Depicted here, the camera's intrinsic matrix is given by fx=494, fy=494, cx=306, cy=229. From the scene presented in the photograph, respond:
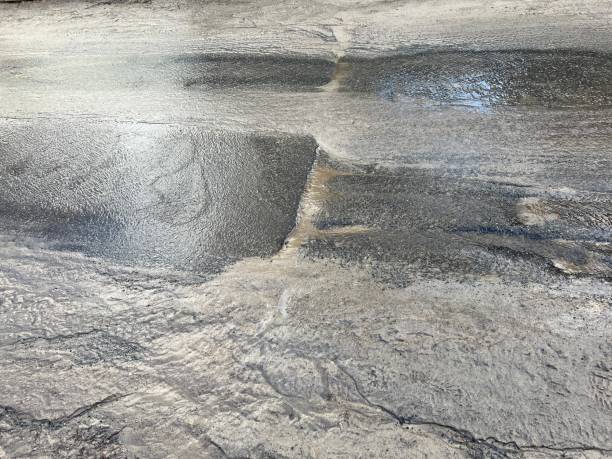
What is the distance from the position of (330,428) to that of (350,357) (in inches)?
14.5

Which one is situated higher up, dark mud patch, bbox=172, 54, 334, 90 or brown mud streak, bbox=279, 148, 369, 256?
dark mud patch, bbox=172, 54, 334, 90

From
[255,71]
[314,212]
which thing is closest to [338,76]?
[255,71]

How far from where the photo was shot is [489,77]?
432cm

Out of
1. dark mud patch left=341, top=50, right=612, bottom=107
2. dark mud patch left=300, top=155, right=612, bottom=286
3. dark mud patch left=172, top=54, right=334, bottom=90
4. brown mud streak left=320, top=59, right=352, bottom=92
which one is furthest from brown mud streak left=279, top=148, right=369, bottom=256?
dark mud patch left=172, top=54, right=334, bottom=90

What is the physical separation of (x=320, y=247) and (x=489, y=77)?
2.49 meters

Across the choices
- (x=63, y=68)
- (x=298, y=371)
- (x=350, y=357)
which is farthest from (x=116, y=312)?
(x=63, y=68)

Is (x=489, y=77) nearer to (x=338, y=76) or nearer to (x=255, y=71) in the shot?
(x=338, y=76)

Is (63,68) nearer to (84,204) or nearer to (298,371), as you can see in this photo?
(84,204)

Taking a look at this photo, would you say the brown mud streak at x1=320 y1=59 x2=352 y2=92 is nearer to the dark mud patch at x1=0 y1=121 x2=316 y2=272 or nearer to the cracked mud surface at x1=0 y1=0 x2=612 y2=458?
the cracked mud surface at x1=0 y1=0 x2=612 y2=458

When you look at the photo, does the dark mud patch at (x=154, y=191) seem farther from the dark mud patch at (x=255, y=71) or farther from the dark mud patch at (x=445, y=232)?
the dark mud patch at (x=255, y=71)

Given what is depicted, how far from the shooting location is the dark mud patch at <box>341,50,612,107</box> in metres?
4.02

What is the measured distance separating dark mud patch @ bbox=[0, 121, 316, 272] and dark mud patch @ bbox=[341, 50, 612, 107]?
1.16 meters

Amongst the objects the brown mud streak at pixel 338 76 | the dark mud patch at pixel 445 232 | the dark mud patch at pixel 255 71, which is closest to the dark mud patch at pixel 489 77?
the brown mud streak at pixel 338 76

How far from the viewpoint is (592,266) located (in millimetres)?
2689
